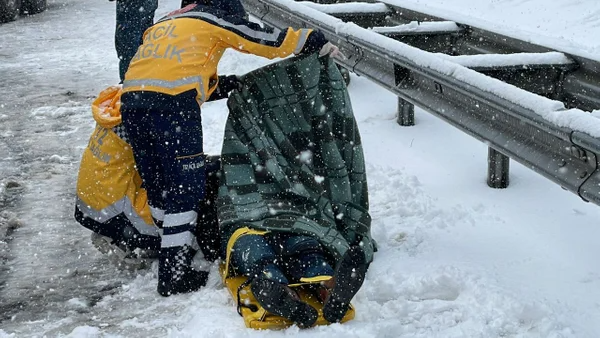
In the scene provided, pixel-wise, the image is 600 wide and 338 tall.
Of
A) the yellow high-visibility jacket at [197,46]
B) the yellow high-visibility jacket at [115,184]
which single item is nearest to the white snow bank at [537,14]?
the yellow high-visibility jacket at [197,46]

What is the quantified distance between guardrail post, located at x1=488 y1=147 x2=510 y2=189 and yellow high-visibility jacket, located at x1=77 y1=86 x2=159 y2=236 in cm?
216

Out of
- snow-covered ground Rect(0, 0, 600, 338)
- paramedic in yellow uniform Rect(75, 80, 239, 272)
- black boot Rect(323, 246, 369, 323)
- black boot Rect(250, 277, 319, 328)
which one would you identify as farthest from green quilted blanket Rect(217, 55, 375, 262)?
black boot Rect(250, 277, 319, 328)

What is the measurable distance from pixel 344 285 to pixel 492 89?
1.22 metres

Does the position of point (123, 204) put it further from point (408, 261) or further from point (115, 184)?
point (408, 261)

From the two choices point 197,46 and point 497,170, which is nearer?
point 197,46

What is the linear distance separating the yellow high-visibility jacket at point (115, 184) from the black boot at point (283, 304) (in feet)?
4.25

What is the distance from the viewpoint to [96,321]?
4.36 m

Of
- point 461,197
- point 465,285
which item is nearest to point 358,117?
point 461,197

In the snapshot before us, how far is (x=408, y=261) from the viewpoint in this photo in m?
4.68

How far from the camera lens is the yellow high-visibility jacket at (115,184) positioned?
16.6 feet

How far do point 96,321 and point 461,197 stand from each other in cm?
242

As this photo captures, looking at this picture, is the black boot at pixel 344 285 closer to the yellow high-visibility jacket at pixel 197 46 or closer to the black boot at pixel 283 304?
the black boot at pixel 283 304

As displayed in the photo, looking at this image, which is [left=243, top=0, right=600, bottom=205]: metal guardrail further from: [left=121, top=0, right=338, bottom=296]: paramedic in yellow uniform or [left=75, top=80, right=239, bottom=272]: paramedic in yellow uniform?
[left=75, top=80, right=239, bottom=272]: paramedic in yellow uniform

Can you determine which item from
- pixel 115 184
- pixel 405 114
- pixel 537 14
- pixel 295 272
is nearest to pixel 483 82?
pixel 295 272
